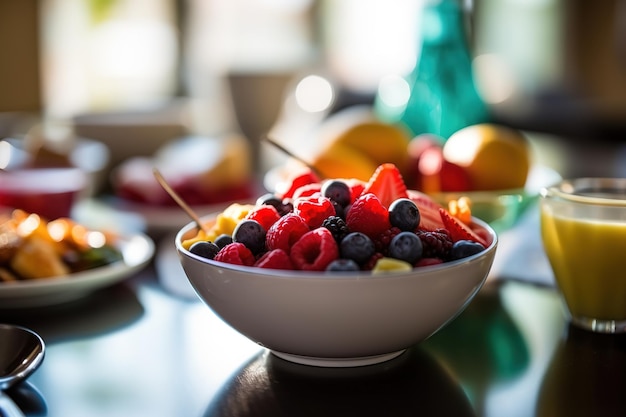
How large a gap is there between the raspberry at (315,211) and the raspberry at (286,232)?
0.9 inches

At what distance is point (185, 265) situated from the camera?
2.31 ft

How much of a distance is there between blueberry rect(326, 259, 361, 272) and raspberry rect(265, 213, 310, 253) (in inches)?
2.5

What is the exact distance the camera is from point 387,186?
787 millimetres

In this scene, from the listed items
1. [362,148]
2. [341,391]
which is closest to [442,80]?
[362,148]

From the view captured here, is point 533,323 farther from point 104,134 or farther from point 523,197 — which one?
point 104,134

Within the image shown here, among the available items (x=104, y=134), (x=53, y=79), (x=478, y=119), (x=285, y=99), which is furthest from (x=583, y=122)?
(x=53, y=79)

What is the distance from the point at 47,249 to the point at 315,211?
440 mm

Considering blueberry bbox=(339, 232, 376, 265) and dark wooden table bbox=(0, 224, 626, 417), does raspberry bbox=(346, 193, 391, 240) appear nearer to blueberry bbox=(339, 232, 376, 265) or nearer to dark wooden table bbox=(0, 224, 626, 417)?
blueberry bbox=(339, 232, 376, 265)

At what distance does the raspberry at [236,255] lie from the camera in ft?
2.23

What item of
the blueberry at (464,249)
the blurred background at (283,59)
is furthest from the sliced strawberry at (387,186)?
the blurred background at (283,59)

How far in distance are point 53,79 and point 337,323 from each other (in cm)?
506

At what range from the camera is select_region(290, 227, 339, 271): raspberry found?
2.15ft

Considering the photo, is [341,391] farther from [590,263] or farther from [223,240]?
[590,263]

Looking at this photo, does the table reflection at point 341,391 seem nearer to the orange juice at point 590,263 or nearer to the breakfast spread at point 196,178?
the orange juice at point 590,263
